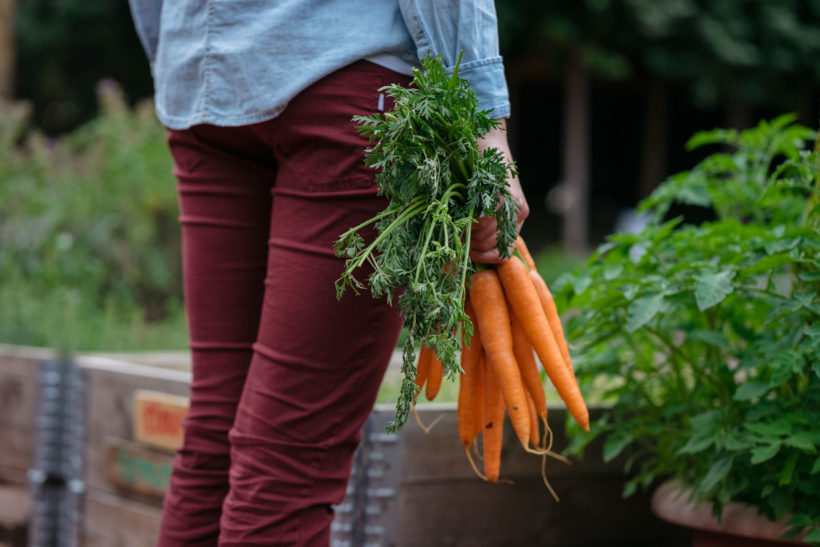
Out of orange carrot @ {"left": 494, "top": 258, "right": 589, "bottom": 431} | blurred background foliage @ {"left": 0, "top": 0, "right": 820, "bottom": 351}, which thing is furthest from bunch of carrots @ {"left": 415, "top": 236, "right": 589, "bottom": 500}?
blurred background foliage @ {"left": 0, "top": 0, "right": 820, "bottom": 351}

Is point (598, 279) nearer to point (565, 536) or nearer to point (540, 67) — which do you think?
point (565, 536)

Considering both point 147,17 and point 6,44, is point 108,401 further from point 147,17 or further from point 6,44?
point 6,44

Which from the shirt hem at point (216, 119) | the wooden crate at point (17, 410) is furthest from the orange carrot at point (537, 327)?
the wooden crate at point (17, 410)

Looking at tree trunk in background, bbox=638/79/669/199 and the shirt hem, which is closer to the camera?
the shirt hem

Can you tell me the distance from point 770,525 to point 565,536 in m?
0.53

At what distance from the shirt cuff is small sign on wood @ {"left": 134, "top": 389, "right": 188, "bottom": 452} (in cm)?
120

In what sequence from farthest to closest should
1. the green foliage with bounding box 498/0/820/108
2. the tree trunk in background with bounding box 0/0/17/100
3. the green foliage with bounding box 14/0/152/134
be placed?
1. the green foliage with bounding box 14/0/152/134
2. the green foliage with bounding box 498/0/820/108
3. the tree trunk in background with bounding box 0/0/17/100

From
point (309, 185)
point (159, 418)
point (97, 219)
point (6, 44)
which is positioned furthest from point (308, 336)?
point (6, 44)

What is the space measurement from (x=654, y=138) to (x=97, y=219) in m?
9.58

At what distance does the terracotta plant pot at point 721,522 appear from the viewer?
1641 millimetres

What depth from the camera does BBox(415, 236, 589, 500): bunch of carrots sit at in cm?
142

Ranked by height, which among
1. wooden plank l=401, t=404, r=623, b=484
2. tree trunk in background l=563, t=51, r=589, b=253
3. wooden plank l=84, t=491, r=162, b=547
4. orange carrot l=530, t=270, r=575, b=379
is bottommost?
tree trunk in background l=563, t=51, r=589, b=253

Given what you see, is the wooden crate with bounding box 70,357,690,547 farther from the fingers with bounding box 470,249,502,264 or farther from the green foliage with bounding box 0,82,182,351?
the green foliage with bounding box 0,82,182,351

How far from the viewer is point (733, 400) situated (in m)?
1.74
